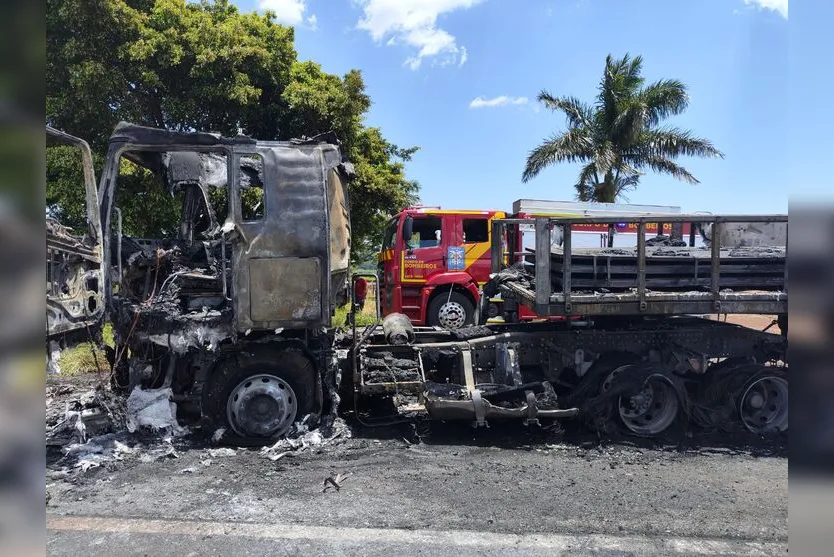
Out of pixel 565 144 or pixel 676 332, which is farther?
pixel 565 144

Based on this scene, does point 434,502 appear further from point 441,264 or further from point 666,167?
point 666,167

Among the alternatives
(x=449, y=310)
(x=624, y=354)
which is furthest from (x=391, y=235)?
(x=624, y=354)

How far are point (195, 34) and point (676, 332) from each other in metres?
10.3

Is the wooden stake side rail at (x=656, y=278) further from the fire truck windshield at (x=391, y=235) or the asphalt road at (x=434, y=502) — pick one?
the fire truck windshield at (x=391, y=235)

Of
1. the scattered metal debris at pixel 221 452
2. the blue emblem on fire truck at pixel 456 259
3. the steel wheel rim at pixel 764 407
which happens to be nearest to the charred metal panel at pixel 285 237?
the scattered metal debris at pixel 221 452

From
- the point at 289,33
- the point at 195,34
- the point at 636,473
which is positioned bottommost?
the point at 636,473

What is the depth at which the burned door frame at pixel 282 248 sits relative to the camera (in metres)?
4.67

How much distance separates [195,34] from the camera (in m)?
10.4

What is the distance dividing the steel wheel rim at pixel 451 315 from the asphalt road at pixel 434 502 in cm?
562

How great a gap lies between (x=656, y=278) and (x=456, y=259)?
5.72 meters

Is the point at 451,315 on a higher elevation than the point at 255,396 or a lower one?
higher

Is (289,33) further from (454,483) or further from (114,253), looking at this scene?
(454,483)

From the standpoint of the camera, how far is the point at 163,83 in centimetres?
1052
